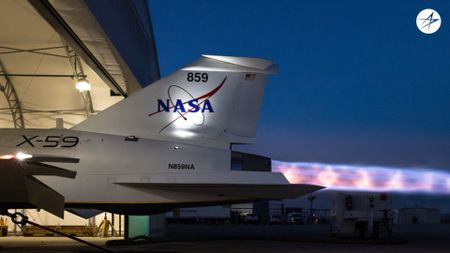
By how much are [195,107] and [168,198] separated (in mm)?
2278

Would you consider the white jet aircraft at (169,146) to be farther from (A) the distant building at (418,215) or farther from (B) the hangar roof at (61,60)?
(A) the distant building at (418,215)

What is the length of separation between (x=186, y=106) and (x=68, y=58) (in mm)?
6775

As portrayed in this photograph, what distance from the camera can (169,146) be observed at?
12.9 meters

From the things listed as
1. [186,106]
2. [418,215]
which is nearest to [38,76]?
[186,106]

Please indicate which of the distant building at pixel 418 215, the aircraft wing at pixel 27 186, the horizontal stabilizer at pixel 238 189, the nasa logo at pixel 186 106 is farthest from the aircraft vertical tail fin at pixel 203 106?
the distant building at pixel 418 215

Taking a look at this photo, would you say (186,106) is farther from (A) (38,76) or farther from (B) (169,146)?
(A) (38,76)

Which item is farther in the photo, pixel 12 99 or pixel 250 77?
pixel 12 99

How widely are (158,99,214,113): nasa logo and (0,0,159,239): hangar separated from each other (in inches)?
89.7

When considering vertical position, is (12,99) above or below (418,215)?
above

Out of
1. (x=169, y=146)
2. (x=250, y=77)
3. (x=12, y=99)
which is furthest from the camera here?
(x=12, y=99)

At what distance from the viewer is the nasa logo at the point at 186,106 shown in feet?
43.9

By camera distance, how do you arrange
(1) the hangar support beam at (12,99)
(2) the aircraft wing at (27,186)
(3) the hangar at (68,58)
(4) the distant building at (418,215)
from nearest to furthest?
(2) the aircraft wing at (27,186) < (3) the hangar at (68,58) < (1) the hangar support beam at (12,99) < (4) the distant building at (418,215)

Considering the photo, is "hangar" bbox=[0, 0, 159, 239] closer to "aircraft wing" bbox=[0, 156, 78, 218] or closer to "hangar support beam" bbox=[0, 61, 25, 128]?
"hangar support beam" bbox=[0, 61, 25, 128]

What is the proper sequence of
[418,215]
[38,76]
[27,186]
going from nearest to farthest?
1. [27,186]
2. [38,76]
3. [418,215]
